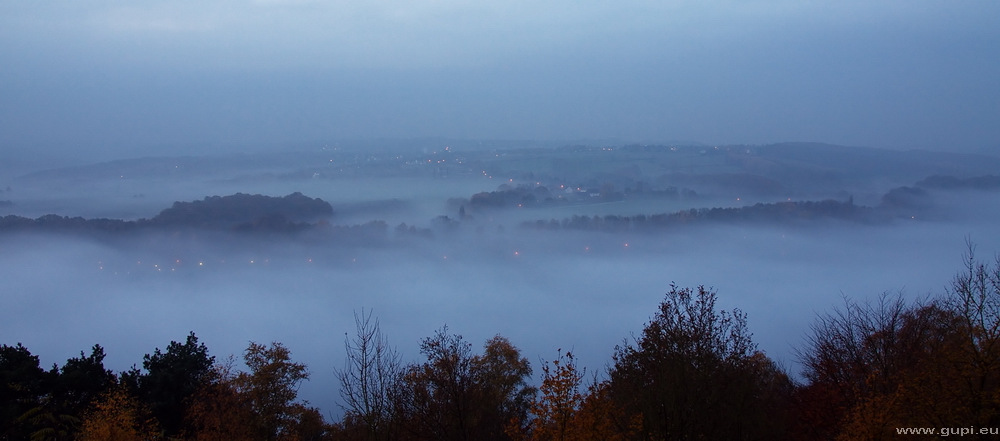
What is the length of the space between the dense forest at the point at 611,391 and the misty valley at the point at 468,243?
21955 millimetres

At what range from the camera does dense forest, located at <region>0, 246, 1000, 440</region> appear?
28.4ft

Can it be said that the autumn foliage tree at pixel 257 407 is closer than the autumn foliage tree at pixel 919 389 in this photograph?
No

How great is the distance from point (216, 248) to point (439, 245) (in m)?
37.7

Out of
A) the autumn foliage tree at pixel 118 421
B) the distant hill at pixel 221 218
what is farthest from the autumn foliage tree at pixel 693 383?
the distant hill at pixel 221 218

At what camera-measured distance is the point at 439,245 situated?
351ft

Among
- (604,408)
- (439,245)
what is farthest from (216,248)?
(604,408)

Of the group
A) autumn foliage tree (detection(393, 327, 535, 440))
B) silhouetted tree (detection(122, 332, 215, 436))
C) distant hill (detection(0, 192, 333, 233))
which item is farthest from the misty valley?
autumn foliage tree (detection(393, 327, 535, 440))

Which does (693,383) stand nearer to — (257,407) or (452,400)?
(452,400)

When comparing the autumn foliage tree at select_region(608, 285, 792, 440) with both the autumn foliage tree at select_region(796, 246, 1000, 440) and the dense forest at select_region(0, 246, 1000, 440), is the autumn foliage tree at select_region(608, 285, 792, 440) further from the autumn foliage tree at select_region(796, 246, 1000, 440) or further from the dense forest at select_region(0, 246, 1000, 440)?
the autumn foliage tree at select_region(796, 246, 1000, 440)

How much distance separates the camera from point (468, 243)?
343ft

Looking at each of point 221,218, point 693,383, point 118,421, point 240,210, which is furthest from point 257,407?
point 240,210

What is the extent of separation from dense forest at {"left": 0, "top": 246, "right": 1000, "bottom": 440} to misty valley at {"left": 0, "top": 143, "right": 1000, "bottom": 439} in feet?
72.0

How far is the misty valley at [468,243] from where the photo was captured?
210 ft

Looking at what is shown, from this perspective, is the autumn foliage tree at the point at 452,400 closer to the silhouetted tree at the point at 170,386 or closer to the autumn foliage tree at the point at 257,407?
the autumn foliage tree at the point at 257,407
